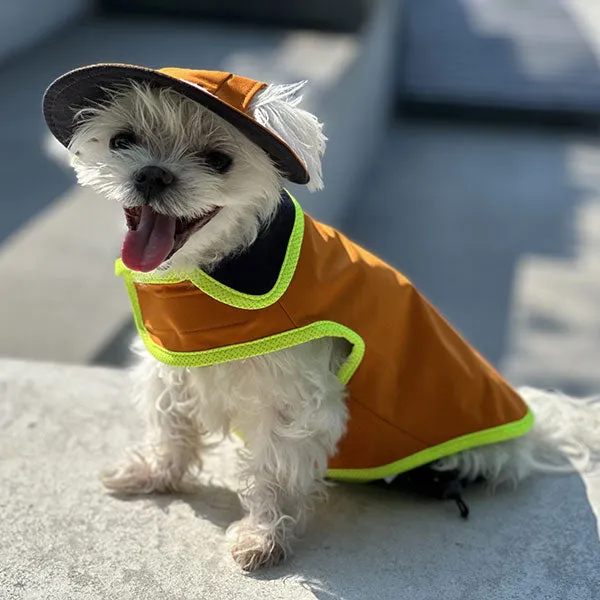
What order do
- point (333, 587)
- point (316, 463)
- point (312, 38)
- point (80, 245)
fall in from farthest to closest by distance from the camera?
point (312, 38)
point (80, 245)
point (316, 463)
point (333, 587)

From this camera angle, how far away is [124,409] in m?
3.66

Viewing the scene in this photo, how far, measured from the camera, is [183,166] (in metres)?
2.44

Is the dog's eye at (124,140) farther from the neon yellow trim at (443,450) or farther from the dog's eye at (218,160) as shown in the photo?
the neon yellow trim at (443,450)

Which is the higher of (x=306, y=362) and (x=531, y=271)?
(x=306, y=362)

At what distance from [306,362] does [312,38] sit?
7370 millimetres

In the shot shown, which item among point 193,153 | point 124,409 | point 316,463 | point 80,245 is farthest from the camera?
point 80,245

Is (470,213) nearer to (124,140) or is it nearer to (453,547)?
(453,547)

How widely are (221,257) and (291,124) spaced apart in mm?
407

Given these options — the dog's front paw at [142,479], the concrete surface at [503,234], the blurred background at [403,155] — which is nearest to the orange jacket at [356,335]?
the dog's front paw at [142,479]

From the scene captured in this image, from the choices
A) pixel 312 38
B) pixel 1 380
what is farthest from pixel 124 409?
pixel 312 38

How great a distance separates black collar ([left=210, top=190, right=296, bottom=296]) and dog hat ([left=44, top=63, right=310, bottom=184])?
0.19 meters

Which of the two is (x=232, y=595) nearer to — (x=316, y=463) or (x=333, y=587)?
(x=333, y=587)

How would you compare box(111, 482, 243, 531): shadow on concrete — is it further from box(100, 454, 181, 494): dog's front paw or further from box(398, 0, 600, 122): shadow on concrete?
box(398, 0, 600, 122): shadow on concrete

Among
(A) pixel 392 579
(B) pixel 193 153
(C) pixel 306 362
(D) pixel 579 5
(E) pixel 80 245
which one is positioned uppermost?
(B) pixel 193 153
